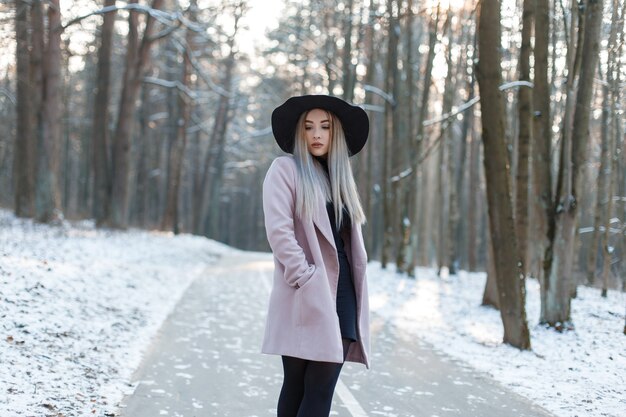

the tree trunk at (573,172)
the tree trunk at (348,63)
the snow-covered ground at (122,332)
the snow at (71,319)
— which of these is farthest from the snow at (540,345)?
the tree trunk at (348,63)

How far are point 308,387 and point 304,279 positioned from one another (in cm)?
56

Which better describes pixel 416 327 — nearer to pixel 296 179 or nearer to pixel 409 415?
pixel 409 415

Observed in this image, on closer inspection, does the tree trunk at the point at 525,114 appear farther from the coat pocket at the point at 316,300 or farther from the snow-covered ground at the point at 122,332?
the coat pocket at the point at 316,300

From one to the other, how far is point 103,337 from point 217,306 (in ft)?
15.7

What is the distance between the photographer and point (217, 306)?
13430 millimetres

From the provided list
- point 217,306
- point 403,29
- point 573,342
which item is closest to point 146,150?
point 403,29

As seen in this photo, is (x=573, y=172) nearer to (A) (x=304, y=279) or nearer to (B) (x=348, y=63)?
(A) (x=304, y=279)

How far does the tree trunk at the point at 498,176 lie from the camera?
31.2ft

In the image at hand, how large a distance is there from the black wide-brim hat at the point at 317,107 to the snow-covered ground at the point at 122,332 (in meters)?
2.96

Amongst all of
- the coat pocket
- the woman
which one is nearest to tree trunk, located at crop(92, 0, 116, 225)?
the woman

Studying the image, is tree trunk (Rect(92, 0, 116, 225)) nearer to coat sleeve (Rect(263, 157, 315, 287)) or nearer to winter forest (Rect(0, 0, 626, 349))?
winter forest (Rect(0, 0, 626, 349))

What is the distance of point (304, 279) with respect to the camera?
3.55 meters

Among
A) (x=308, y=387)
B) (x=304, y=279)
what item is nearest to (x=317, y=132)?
(x=304, y=279)

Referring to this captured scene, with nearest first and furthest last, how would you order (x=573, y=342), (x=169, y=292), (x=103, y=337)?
(x=103, y=337), (x=573, y=342), (x=169, y=292)
